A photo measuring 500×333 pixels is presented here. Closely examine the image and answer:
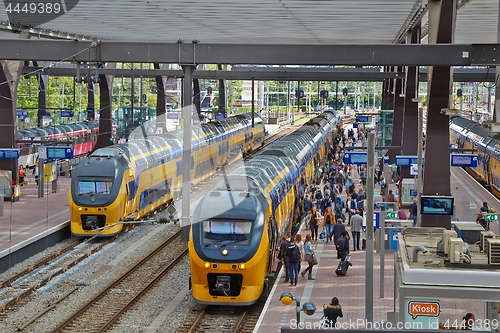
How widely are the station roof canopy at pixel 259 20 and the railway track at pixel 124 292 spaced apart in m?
8.19

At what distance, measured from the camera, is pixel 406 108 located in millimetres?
35875

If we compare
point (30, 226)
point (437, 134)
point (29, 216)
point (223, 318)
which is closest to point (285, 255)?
point (223, 318)

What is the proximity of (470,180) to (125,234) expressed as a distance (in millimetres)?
27017

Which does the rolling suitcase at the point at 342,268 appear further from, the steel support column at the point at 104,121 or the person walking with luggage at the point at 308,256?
the steel support column at the point at 104,121

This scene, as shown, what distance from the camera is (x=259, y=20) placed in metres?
30.7

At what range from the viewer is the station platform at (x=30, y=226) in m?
24.7

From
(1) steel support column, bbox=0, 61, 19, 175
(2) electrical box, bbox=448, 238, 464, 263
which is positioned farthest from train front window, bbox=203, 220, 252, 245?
(1) steel support column, bbox=0, 61, 19, 175

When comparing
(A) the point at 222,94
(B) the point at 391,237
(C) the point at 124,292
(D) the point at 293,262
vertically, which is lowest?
(C) the point at 124,292

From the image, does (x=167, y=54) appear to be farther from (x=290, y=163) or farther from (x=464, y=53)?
(x=290, y=163)

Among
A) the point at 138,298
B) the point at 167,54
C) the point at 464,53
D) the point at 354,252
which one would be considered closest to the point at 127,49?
the point at 167,54

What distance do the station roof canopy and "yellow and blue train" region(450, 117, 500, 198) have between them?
5561 millimetres

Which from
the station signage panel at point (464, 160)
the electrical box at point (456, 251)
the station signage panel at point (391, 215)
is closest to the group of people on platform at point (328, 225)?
the electrical box at point (456, 251)

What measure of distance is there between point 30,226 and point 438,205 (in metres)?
14.7

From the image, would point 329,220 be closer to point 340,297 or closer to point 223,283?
point 340,297
